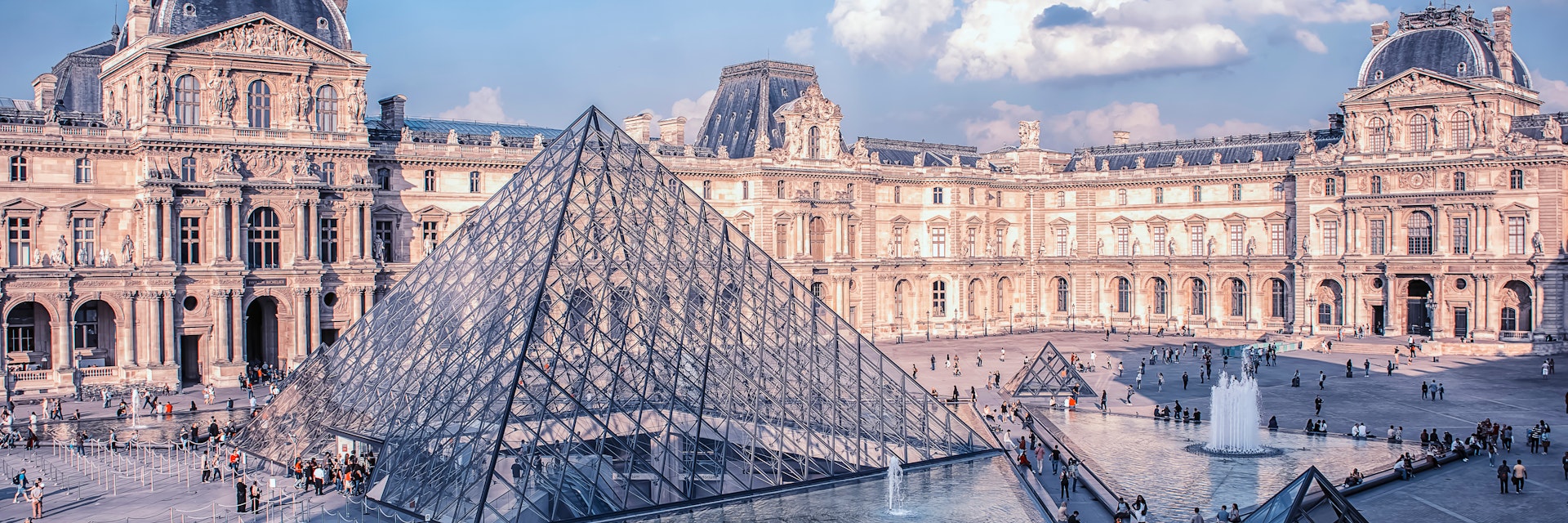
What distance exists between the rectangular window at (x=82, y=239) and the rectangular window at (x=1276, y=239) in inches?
1987

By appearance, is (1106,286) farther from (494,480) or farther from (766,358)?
(494,480)

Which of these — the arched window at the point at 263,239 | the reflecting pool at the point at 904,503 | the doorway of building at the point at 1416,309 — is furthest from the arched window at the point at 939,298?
the reflecting pool at the point at 904,503

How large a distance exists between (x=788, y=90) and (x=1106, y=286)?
20.0 m

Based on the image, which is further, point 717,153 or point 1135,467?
point 717,153

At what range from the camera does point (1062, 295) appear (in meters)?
74.1

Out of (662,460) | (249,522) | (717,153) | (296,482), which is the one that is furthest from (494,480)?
(717,153)

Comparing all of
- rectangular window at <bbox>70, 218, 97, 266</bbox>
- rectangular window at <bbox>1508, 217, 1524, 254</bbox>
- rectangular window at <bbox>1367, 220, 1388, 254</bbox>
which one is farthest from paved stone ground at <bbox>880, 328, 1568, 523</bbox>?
rectangular window at <bbox>70, 218, 97, 266</bbox>

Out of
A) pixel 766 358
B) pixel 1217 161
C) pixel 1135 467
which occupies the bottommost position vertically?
pixel 1135 467

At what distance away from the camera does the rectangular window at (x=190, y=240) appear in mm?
46938

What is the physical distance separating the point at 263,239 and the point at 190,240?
2.39 meters

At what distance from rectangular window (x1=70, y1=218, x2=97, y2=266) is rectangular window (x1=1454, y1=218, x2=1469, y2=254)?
175ft

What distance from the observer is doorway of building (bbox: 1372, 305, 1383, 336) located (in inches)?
2469

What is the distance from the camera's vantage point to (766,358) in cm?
3216

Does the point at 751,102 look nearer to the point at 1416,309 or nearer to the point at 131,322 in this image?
the point at 131,322
